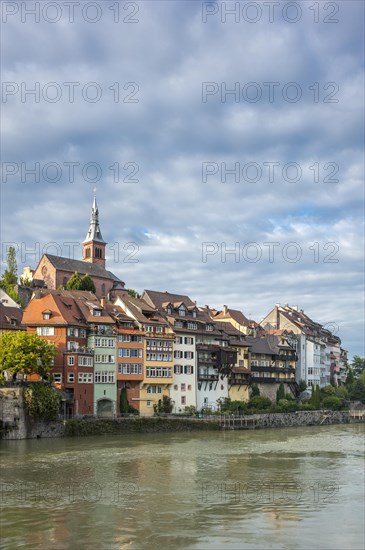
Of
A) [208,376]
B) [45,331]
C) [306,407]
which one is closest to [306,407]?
[306,407]

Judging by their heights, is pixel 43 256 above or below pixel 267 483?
above

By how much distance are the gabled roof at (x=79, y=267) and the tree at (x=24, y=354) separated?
5570cm

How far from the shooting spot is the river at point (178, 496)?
2666 centimetres

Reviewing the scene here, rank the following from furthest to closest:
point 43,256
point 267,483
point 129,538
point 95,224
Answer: point 95,224 < point 43,256 < point 267,483 < point 129,538

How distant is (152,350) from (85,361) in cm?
1097

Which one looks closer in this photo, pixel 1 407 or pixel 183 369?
pixel 1 407

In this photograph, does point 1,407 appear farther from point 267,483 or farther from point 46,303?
point 267,483

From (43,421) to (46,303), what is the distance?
16.6 metres

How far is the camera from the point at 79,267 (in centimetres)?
12725

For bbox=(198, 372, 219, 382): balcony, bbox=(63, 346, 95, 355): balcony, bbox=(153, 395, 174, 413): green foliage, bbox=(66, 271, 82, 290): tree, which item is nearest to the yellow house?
bbox=(153, 395, 174, 413): green foliage

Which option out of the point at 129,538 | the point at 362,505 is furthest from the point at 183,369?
the point at 129,538

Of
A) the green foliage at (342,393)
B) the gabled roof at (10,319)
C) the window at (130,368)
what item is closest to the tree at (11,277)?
the gabled roof at (10,319)

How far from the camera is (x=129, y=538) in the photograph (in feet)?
86.9

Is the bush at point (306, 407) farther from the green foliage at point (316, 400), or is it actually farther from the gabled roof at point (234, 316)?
the gabled roof at point (234, 316)
